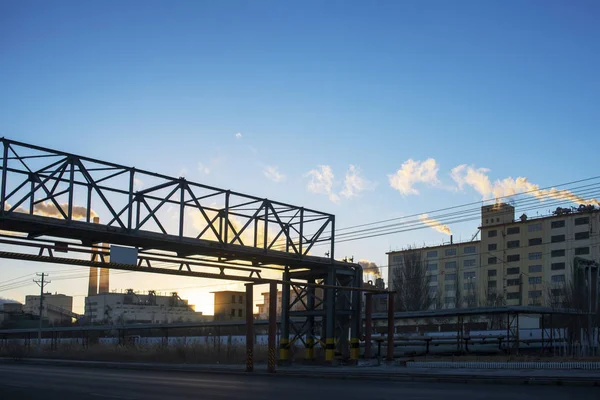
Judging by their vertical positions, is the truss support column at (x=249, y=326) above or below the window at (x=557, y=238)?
below

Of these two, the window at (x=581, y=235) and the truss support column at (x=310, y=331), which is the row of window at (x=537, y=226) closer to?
the window at (x=581, y=235)

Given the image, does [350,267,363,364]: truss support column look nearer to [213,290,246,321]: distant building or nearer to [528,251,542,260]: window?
[528,251,542,260]: window

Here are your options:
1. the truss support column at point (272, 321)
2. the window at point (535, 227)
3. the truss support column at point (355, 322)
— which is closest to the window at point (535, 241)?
the window at point (535, 227)

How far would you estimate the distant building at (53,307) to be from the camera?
156125 millimetres

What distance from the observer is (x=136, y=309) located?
506 feet

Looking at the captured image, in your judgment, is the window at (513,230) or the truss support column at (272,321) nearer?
the truss support column at (272,321)

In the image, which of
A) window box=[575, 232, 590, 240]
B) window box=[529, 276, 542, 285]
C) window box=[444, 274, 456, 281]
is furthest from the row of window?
window box=[444, 274, 456, 281]

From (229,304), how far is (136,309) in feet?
70.4

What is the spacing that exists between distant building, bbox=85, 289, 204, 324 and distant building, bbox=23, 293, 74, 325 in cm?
510

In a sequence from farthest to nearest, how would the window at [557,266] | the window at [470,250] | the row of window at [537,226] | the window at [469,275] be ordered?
the window at [470,250], the window at [469,275], the window at [557,266], the row of window at [537,226]

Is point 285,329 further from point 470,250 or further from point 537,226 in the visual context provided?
point 470,250

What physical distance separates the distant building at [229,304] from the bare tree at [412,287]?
63456 mm

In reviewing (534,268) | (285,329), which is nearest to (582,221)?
(534,268)

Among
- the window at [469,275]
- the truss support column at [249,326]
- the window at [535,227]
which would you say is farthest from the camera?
the window at [469,275]
